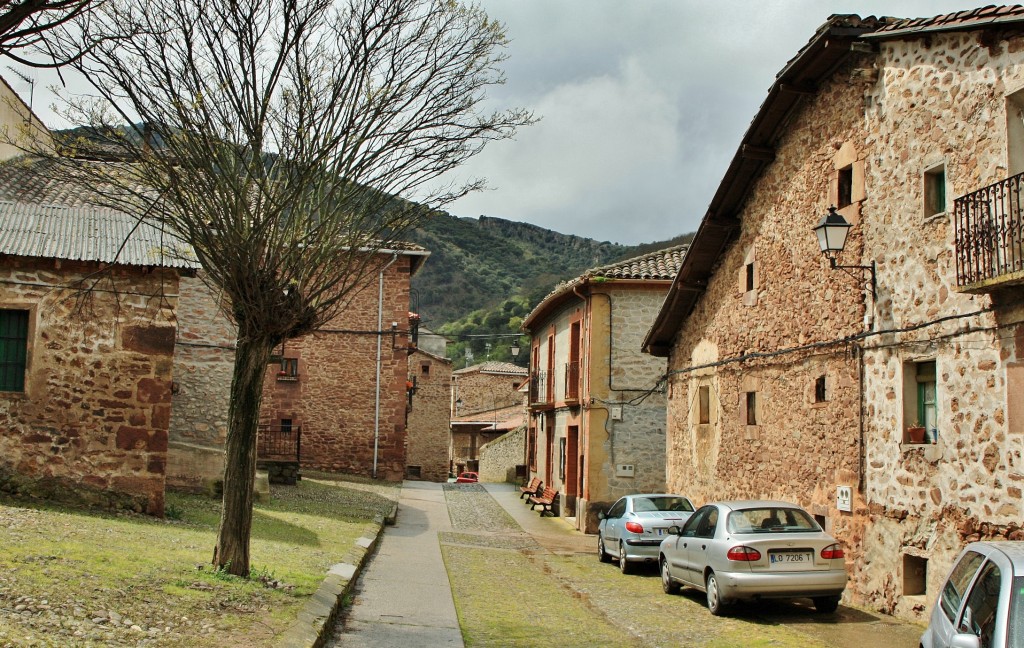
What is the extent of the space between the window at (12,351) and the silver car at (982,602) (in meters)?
13.1

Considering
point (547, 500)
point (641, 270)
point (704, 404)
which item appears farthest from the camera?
point (547, 500)

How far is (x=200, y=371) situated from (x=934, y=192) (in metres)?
17.3

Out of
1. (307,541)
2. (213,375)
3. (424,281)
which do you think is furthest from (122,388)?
(424,281)

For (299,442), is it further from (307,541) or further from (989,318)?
(989,318)

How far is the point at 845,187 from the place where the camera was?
1248 centimetres

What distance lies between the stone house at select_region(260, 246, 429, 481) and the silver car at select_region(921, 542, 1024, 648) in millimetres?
26377

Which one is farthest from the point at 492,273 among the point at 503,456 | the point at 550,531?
the point at 550,531

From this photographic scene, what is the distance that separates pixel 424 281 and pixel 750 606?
278 ft

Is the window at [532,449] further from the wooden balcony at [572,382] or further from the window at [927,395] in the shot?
the window at [927,395]

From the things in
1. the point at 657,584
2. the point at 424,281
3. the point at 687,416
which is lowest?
the point at 657,584

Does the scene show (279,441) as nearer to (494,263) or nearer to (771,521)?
(771,521)

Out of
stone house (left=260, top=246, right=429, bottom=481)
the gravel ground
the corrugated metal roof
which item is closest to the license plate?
the gravel ground

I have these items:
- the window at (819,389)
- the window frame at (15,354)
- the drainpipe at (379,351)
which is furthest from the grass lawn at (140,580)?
the drainpipe at (379,351)

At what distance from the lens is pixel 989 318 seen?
9.23 meters
